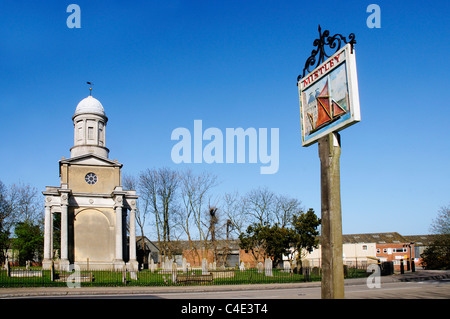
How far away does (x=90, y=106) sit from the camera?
46.7m

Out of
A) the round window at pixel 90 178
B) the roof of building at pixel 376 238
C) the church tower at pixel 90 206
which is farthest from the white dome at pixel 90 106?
the roof of building at pixel 376 238

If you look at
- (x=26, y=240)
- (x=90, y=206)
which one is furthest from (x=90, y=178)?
(x=26, y=240)

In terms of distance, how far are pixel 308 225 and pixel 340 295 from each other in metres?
28.4

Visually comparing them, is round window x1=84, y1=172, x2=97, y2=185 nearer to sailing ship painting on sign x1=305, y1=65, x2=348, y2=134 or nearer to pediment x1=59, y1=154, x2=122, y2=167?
pediment x1=59, y1=154, x2=122, y2=167

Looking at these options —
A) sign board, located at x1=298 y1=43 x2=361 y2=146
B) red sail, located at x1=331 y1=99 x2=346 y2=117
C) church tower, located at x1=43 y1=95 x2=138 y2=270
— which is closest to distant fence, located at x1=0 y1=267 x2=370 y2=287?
church tower, located at x1=43 y1=95 x2=138 y2=270

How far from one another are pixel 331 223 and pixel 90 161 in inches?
1596

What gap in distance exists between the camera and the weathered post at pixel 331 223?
616 centimetres

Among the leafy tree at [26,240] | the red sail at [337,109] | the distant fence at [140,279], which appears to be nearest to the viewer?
the red sail at [337,109]

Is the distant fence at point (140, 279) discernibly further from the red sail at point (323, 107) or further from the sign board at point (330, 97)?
the red sail at point (323, 107)

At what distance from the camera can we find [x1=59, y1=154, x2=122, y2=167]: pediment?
139 feet

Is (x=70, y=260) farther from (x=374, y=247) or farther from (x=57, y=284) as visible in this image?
(x=374, y=247)

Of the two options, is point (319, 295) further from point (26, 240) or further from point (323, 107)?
point (26, 240)

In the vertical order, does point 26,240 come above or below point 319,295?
below
